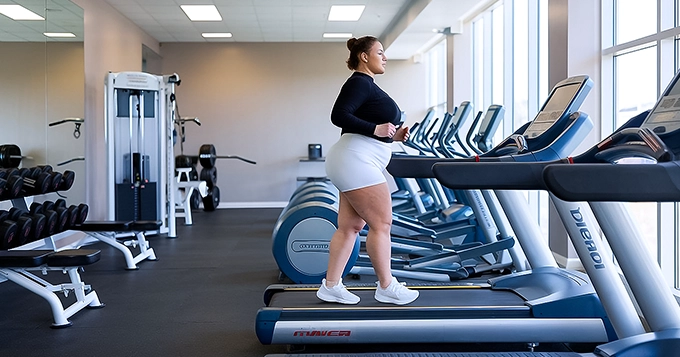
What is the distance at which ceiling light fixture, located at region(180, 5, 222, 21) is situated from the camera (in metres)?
9.09

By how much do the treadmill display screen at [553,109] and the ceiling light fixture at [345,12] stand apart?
6.26 metres

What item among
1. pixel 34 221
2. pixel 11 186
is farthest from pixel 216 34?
pixel 34 221

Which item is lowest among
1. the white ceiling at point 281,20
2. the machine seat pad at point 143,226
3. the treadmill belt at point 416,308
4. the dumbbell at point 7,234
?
the treadmill belt at point 416,308

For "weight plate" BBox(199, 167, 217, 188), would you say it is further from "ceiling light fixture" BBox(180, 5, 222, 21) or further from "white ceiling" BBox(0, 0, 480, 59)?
"ceiling light fixture" BBox(180, 5, 222, 21)

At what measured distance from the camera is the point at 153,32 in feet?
36.3

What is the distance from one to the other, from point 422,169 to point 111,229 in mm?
3233

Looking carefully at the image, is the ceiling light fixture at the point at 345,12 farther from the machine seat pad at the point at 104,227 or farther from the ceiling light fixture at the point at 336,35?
the machine seat pad at the point at 104,227

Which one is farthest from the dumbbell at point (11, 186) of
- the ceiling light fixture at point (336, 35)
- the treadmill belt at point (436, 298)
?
the ceiling light fixture at point (336, 35)

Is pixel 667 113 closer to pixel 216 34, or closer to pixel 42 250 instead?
pixel 42 250

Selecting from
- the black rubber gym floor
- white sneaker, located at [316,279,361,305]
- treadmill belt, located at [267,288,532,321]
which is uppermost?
white sneaker, located at [316,279,361,305]

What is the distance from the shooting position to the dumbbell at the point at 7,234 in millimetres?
4117

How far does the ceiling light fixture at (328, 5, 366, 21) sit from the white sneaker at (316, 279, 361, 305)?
21.4ft

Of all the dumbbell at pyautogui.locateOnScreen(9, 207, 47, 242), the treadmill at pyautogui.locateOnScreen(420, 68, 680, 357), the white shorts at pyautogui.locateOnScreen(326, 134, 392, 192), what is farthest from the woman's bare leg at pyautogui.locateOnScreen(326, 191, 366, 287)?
the dumbbell at pyautogui.locateOnScreen(9, 207, 47, 242)

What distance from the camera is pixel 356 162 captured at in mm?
3088
